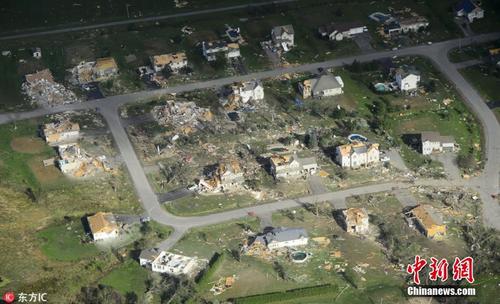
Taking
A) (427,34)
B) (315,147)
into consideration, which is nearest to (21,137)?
(315,147)

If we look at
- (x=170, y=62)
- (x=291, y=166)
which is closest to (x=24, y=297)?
(x=291, y=166)

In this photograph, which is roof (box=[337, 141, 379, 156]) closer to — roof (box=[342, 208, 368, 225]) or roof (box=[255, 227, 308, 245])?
roof (box=[342, 208, 368, 225])

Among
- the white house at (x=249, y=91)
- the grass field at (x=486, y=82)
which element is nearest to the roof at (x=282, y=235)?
the white house at (x=249, y=91)

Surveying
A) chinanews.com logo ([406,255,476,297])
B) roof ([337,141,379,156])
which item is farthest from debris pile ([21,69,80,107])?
chinanews.com logo ([406,255,476,297])

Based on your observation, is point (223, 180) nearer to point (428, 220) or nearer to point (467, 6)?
point (428, 220)

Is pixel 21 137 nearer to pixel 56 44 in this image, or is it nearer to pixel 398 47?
pixel 56 44
